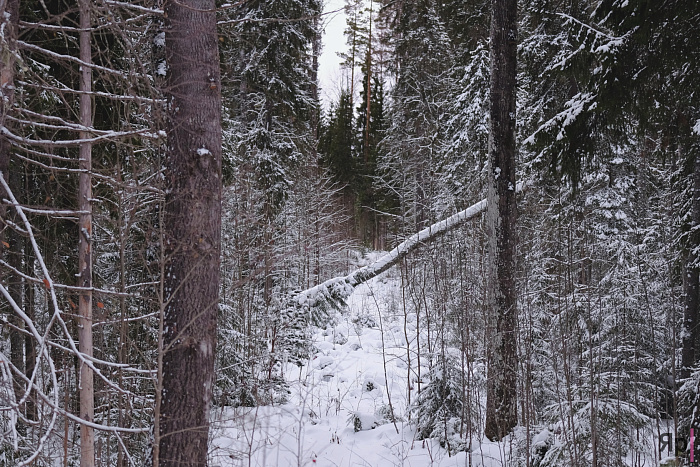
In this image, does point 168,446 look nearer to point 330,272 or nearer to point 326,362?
point 326,362

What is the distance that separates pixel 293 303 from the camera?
25.5 feet

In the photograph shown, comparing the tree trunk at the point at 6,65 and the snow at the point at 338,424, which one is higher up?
the tree trunk at the point at 6,65

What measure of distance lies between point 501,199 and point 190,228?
4.21m

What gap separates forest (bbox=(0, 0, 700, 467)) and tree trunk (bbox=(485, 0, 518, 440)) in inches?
1.1

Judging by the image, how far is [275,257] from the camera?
23.6ft

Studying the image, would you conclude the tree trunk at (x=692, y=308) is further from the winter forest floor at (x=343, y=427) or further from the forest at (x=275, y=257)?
the winter forest floor at (x=343, y=427)

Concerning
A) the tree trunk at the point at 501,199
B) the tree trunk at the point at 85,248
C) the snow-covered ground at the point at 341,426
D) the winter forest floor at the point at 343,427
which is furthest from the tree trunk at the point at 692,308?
the tree trunk at the point at 85,248

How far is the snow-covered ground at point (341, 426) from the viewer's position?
5.00 meters

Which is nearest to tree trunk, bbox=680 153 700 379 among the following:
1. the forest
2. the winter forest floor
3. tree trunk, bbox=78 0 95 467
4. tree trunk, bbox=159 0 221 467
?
the forest

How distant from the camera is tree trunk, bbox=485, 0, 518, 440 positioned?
18.0 ft

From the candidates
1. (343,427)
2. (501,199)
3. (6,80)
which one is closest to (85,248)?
(6,80)

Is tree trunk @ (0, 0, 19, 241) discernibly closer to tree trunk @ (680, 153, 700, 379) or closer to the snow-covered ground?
the snow-covered ground

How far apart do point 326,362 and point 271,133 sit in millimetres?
7127

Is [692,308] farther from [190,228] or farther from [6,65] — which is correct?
[6,65]
